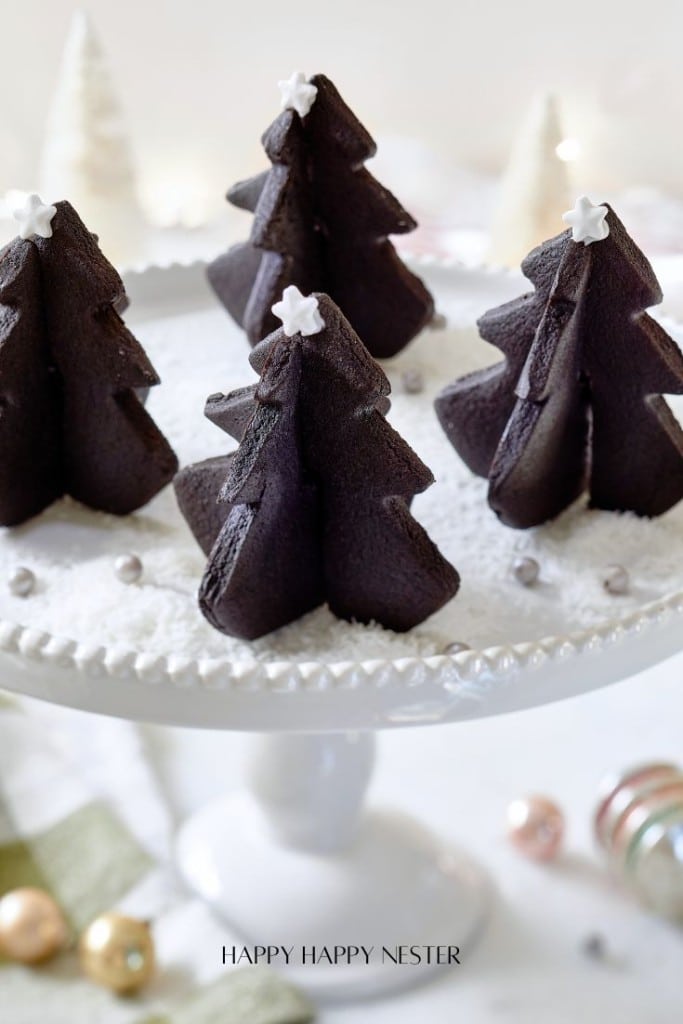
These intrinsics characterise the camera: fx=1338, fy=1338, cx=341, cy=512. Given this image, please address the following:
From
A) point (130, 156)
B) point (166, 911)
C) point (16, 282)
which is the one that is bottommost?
point (166, 911)

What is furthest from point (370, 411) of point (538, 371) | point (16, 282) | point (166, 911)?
point (166, 911)

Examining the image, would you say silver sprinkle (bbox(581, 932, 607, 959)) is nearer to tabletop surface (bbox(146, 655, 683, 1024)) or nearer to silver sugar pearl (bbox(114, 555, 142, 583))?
Answer: tabletop surface (bbox(146, 655, 683, 1024))

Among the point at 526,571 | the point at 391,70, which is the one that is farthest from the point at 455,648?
the point at 391,70

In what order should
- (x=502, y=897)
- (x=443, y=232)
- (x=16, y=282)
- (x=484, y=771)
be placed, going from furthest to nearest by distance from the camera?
(x=443, y=232) → (x=484, y=771) → (x=502, y=897) → (x=16, y=282)

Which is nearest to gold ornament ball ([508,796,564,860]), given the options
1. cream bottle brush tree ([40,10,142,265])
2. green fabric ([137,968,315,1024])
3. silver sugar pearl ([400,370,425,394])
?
green fabric ([137,968,315,1024])

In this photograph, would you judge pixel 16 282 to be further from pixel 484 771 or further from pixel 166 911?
pixel 484 771

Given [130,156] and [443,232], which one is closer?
[130,156]

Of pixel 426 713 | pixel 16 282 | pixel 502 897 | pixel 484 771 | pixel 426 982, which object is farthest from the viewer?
pixel 484 771

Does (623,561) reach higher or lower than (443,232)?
higher

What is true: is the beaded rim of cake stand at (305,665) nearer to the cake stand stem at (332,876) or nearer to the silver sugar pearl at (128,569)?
the silver sugar pearl at (128,569)
